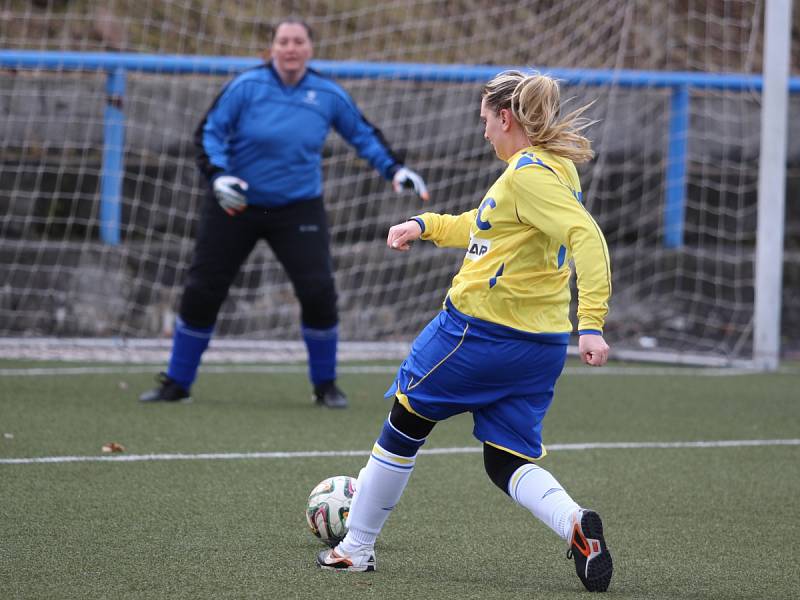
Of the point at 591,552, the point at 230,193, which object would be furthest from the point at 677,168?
the point at 591,552

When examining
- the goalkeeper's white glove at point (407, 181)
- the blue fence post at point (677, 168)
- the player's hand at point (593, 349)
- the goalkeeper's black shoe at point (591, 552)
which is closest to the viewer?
the player's hand at point (593, 349)

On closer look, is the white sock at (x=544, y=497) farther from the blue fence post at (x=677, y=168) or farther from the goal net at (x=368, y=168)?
the blue fence post at (x=677, y=168)

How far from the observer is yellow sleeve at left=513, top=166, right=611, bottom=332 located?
3334 millimetres

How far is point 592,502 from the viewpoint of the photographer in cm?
473

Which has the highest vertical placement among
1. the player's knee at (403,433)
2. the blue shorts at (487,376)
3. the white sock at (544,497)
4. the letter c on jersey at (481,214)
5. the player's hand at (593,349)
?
the letter c on jersey at (481,214)

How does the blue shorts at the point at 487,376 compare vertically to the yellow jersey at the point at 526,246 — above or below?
below

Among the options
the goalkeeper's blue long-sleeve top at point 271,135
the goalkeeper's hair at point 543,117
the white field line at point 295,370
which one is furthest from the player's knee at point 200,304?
the goalkeeper's hair at point 543,117

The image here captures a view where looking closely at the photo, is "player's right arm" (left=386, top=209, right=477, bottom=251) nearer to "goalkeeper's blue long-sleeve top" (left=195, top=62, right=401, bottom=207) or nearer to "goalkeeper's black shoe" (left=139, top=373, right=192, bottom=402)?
"goalkeeper's blue long-sleeve top" (left=195, top=62, right=401, bottom=207)

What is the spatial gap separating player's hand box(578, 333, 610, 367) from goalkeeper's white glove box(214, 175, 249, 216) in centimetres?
336

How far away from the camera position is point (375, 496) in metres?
3.64

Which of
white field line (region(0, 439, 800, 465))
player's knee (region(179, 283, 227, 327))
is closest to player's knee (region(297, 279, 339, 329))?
player's knee (region(179, 283, 227, 327))

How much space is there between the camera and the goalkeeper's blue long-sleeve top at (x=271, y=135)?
21.8 feet

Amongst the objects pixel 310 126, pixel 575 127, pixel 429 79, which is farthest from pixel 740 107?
pixel 575 127

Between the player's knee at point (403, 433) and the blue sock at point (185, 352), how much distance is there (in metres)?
3.38
